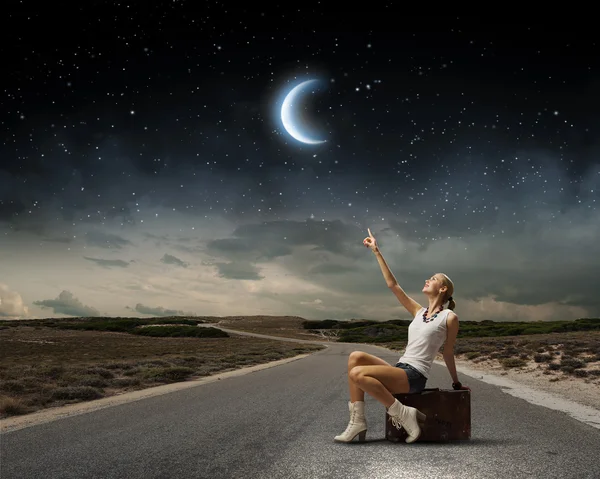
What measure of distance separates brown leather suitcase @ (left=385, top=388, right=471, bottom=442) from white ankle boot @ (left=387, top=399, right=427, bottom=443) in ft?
0.47

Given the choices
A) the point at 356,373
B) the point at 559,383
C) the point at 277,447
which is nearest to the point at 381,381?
the point at 356,373

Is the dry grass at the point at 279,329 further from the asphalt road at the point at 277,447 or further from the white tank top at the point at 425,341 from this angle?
the white tank top at the point at 425,341

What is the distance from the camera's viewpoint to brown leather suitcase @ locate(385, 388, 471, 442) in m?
A: 5.89

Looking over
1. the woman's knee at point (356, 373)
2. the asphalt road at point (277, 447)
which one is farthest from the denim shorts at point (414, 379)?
the asphalt road at point (277, 447)

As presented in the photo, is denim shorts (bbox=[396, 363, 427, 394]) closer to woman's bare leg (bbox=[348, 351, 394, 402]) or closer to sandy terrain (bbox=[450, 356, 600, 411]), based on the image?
woman's bare leg (bbox=[348, 351, 394, 402])

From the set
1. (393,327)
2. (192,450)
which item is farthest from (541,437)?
(393,327)

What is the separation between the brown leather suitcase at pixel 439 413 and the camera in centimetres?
589

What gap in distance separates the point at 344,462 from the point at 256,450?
1.19 metres

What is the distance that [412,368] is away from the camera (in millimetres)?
5922

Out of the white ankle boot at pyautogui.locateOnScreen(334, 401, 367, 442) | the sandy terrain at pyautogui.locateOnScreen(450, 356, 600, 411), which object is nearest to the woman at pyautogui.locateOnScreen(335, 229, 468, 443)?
the white ankle boot at pyautogui.locateOnScreen(334, 401, 367, 442)

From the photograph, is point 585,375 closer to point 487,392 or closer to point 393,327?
point 487,392

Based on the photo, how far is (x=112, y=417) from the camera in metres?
9.09

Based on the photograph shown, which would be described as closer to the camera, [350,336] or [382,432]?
[382,432]

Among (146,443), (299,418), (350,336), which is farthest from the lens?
(350,336)
